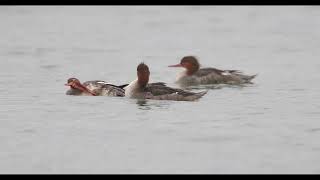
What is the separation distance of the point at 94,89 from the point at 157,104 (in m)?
1.90

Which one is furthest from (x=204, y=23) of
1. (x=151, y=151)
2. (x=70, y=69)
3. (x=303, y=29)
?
(x=151, y=151)

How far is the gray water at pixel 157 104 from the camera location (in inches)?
496

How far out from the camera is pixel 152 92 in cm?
1808

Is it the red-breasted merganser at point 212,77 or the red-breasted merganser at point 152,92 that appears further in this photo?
the red-breasted merganser at point 212,77

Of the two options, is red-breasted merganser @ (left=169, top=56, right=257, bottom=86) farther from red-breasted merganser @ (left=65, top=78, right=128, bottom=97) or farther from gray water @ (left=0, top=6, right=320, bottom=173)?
red-breasted merganser @ (left=65, top=78, right=128, bottom=97)

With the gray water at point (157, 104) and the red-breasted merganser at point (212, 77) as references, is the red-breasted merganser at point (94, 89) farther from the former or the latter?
the red-breasted merganser at point (212, 77)

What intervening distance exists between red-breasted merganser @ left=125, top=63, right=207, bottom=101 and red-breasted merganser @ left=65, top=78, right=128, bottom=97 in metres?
0.30

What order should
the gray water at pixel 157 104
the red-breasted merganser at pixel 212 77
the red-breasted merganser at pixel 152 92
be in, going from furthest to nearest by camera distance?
the red-breasted merganser at pixel 212 77 → the red-breasted merganser at pixel 152 92 → the gray water at pixel 157 104

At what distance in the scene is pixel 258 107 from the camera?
1716 centimetres

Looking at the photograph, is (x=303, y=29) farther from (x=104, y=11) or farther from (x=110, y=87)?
(x=110, y=87)

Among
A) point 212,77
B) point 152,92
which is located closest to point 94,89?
point 152,92

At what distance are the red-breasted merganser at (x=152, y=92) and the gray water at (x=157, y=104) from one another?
0.53 ft

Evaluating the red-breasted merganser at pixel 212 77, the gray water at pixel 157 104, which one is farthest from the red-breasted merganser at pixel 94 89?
the red-breasted merganser at pixel 212 77

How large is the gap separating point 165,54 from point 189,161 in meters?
15.6
